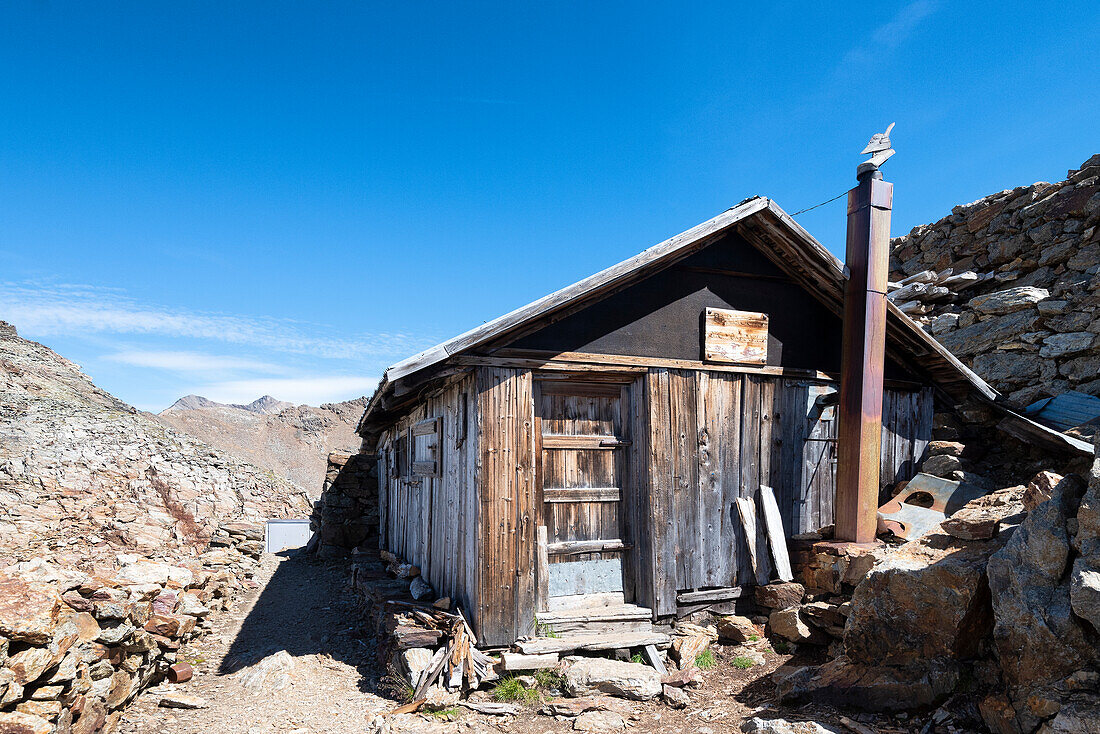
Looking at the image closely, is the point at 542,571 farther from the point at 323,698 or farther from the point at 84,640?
the point at 84,640

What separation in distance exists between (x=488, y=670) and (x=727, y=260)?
512cm

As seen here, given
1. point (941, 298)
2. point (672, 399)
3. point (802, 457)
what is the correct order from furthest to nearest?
point (941, 298) < point (802, 457) < point (672, 399)

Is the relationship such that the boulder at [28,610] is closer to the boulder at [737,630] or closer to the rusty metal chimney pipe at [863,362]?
the boulder at [737,630]

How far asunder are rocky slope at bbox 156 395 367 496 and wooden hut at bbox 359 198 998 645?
3677 cm

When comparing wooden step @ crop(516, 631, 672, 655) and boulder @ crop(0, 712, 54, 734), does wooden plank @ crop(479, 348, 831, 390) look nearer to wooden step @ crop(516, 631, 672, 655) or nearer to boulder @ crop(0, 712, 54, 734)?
wooden step @ crop(516, 631, 672, 655)

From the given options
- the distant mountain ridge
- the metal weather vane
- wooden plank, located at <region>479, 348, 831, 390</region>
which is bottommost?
the distant mountain ridge

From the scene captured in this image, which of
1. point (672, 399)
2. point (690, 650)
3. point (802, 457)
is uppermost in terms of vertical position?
point (672, 399)

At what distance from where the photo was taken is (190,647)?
7363mm

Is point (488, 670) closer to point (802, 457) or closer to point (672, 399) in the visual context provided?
point (672, 399)

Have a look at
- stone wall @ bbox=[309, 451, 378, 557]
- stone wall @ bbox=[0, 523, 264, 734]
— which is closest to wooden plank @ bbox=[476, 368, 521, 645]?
stone wall @ bbox=[0, 523, 264, 734]

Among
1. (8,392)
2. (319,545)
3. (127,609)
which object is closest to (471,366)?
(127,609)

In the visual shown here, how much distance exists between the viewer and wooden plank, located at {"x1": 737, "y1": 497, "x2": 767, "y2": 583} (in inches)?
268

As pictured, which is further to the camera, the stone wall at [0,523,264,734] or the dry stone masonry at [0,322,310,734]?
the dry stone masonry at [0,322,310,734]

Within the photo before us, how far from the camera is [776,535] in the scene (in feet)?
22.5
